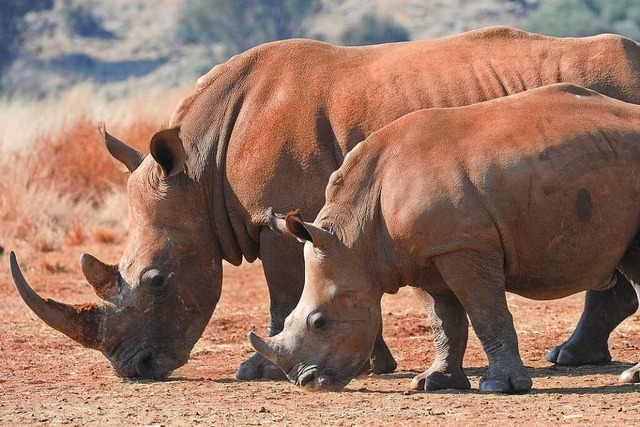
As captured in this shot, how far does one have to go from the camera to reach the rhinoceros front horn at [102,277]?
1018cm

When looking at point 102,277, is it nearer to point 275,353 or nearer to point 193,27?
point 275,353

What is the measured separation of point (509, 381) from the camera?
9.01 metres

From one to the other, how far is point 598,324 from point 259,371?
228 cm

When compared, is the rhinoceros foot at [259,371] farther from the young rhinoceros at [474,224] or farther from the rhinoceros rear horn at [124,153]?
the rhinoceros rear horn at [124,153]

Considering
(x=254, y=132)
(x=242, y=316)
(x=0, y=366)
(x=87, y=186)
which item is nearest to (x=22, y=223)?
(x=87, y=186)

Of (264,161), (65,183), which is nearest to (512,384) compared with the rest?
(264,161)

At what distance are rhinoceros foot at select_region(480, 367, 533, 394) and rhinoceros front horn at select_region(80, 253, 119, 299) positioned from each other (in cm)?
267

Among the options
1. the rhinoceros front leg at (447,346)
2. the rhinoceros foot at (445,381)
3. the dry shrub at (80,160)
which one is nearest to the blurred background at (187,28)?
the dry shrub at (80,160)

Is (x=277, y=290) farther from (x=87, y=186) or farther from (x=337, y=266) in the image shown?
(x=87, y=186)

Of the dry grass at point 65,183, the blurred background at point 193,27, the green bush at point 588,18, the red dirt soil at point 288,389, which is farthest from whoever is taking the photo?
the blurred background at point 193,27

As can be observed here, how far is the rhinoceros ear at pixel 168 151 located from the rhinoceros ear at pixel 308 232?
1412mm

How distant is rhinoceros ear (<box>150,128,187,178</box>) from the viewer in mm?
10062

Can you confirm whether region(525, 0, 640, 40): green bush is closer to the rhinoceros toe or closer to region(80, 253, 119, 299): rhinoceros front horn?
region(80, 253, 119, 299): rhinoceros front horn

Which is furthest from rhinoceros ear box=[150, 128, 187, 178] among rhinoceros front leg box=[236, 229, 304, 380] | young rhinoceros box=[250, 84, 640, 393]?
young rhinoceros box=[250, 84, 640, 393]
